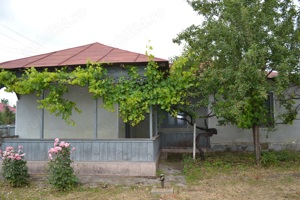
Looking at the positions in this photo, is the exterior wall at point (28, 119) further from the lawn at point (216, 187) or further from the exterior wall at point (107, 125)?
the lawn at point (216, 187)

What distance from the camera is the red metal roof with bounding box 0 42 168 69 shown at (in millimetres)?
7082

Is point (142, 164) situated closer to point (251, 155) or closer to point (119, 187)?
point (119, 187)

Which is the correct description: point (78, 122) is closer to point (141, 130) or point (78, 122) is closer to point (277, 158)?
point (141, 130)

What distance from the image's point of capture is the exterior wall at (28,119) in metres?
8.66

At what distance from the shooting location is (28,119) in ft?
28.6

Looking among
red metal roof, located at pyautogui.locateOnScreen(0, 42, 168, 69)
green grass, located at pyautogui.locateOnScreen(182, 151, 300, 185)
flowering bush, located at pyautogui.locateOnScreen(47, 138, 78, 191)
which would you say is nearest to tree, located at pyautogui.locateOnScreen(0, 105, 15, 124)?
red metal roof, located at pyautogui.locateOnScreen(0, 42, 168, 69)

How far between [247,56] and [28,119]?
285 inches

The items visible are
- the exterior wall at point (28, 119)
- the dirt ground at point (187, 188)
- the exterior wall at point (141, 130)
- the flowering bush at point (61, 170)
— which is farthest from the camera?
the exterior wall at point (141, 130)

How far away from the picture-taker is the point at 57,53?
8.87 meters

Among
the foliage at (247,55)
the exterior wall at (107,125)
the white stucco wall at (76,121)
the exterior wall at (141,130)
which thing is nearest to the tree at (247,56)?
the foliage at (247,55)

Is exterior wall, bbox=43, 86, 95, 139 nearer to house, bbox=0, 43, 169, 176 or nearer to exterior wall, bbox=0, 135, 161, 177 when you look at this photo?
house, bbox=0, 43, 169, 176

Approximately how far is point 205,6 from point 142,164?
19.3 ft

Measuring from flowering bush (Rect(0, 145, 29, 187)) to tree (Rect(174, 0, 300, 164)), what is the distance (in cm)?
538

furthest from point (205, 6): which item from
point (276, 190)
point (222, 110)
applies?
point (276, 190)
